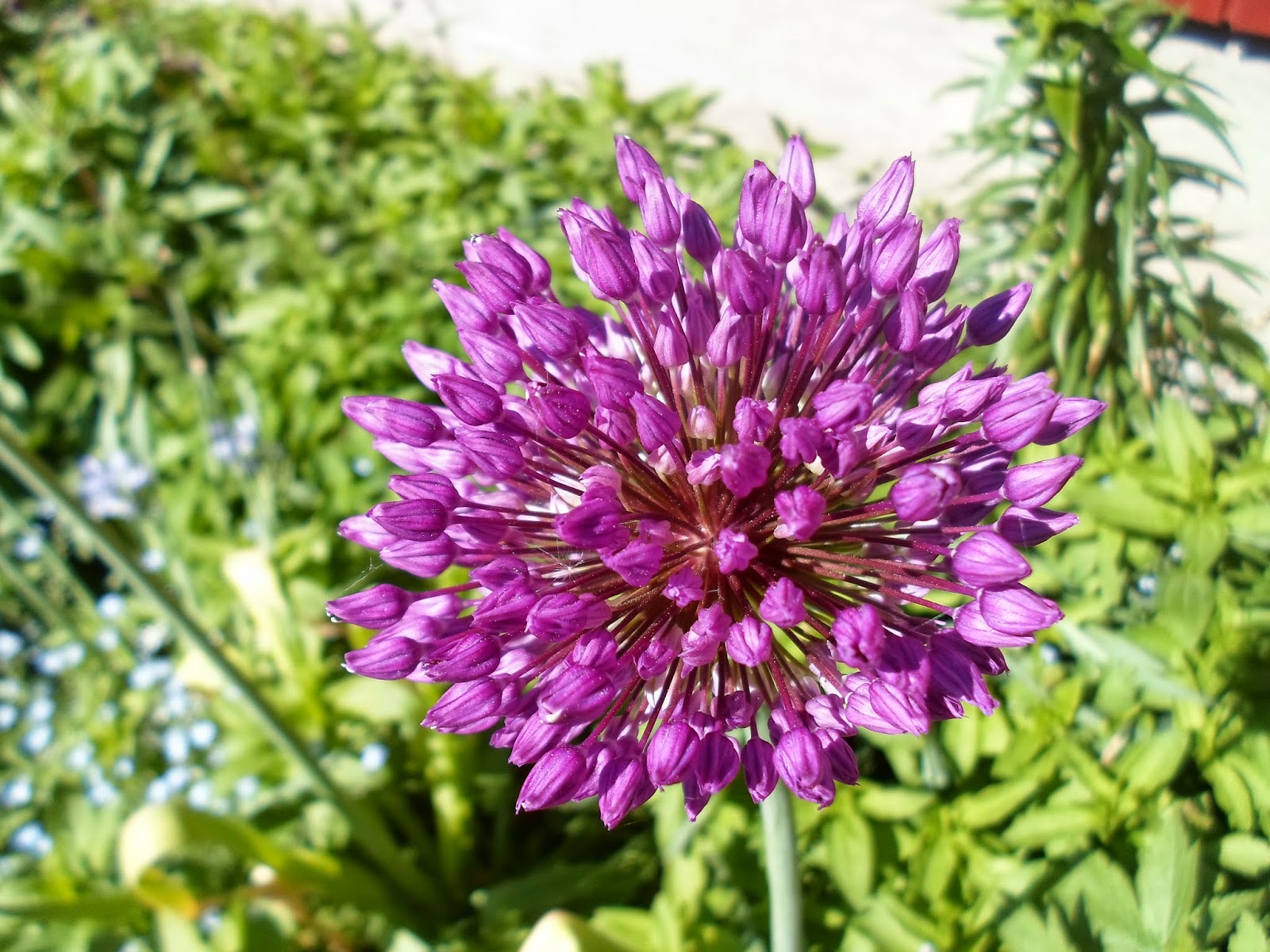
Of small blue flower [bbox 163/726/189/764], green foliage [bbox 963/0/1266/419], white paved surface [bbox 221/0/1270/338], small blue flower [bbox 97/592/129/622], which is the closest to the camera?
green foliage [bbox 963/0/1266/419]

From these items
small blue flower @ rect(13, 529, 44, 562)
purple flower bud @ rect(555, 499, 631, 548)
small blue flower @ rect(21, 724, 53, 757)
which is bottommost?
small blue flower @ rect(21, 724, 53, 757)

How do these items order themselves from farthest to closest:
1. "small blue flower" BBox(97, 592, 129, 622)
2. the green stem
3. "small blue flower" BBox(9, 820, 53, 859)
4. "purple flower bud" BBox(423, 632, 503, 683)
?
"small blue flower" BBox(97, 592, 129, 622) < "small blue flower" BBox(9, 820, 53, 859) < the green stem < "purple flower bud" BBox(423, 632, 503, 683)

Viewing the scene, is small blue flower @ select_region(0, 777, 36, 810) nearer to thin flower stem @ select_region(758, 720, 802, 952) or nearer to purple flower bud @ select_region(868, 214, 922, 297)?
thin flower stem @ select_region(758, 720, 802, 952)

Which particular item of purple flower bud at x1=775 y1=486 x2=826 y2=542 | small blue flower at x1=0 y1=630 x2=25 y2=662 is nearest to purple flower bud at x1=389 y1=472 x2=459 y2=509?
purple flower bud at x1=775 y1=486 x2=826 y2=542

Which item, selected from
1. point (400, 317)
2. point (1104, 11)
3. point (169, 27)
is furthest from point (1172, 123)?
point (169, 27)

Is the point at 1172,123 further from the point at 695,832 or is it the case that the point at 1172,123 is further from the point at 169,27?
the point at 169,27

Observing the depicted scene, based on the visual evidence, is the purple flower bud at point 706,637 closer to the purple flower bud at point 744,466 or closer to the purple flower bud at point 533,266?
the purple flower bud at point 744,466
